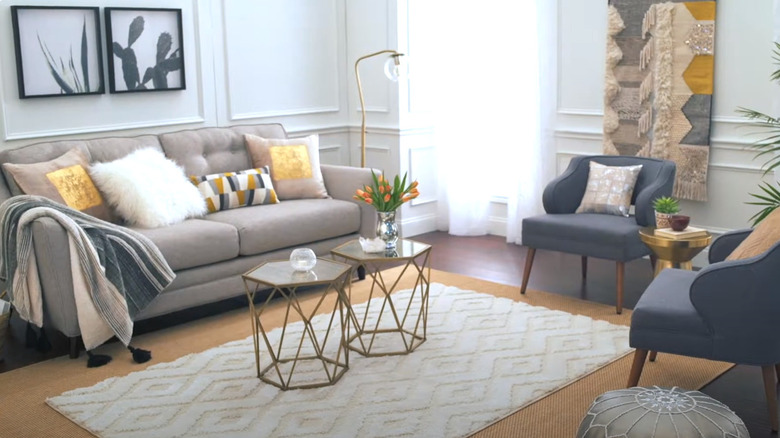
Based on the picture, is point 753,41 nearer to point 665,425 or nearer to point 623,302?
point 623,302

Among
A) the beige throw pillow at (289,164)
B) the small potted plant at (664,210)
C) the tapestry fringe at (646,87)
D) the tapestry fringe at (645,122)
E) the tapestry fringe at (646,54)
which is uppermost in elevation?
the tapestry fringe at (646,54)

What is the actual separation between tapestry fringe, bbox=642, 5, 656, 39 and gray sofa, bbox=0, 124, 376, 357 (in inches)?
77.6

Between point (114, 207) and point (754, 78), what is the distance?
370 centimetres

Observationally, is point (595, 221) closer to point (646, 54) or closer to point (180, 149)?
point (646, 54)

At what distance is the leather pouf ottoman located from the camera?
238cm

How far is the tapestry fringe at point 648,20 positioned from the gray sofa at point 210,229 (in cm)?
197

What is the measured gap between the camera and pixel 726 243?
373cm

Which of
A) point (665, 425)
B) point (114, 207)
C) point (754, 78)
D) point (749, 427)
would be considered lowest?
point (749, 427)

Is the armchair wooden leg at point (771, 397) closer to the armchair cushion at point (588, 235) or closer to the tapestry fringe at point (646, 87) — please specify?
the armchair cushion at point (588, 235)

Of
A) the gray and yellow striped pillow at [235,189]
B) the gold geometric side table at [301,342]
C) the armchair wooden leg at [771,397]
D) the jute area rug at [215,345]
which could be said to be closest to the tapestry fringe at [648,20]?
the jute area rug at [215,345]

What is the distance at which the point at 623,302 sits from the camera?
4.71m

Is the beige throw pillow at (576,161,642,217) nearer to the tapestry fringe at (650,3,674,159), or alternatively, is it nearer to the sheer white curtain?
the tapestry fringe at (650,3,674,159)

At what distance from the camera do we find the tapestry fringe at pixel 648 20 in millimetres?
5316

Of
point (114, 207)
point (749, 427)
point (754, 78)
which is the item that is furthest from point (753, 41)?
point (114, 207)
